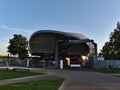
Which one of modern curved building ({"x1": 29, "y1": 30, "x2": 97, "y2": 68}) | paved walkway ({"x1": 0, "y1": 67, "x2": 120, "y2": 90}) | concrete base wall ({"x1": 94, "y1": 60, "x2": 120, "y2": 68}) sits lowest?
paved walkway ({"x1": 0, "y1": 67, "x2": 120, "y2": 90})

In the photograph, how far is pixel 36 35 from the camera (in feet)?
284

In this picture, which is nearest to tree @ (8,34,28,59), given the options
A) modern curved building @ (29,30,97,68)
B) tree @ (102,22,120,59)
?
modern curved building @ (29,30,97,68)

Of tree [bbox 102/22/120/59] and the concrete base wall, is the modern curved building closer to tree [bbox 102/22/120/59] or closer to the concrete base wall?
the concrete base wall

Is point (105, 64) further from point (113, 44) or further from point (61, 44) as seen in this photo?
point (113, 44)

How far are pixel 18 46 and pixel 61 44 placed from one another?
2163 inches

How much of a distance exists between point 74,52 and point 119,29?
23719 mm

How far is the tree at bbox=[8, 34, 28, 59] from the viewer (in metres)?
131

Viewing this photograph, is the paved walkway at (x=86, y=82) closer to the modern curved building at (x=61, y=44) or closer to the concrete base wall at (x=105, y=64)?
the concrete base wall at (x=105, y=64)

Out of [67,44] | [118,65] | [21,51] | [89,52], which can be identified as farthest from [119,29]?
[21,51]

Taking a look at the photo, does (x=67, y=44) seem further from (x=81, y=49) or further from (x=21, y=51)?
(x=21, y=51)

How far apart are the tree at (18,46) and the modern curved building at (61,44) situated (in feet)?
118

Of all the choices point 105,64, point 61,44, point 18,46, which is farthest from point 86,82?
point 18,46

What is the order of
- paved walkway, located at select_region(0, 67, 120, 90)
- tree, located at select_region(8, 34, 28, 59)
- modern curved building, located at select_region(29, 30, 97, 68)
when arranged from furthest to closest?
1. tree, located at select_region(8, 34, 28, 59)
2. modern curved building, located at select_region(29, 30, 97, 68)
3. paved walkway, located at select_region(0, 67, 120, 90)

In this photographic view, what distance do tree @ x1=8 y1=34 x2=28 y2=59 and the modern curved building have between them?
36.0 metres
